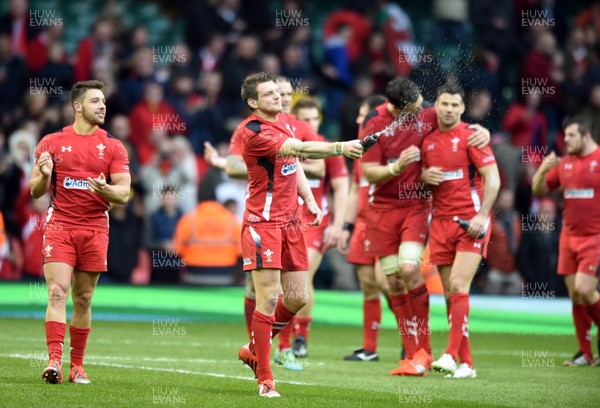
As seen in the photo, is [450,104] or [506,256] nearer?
[450,104]

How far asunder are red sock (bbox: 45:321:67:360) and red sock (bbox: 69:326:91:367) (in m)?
0.22

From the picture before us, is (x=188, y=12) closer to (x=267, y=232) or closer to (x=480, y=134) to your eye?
(x=480, y=134)

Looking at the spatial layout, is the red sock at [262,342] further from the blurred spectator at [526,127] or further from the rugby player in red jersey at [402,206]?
the blurred spectator at [526,127]

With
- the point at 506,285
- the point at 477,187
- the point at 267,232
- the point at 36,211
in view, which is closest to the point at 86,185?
the point at 267,232

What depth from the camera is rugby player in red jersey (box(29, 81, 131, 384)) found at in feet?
34.2

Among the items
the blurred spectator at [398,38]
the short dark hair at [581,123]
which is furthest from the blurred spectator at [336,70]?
the short dark hair at [581,123]

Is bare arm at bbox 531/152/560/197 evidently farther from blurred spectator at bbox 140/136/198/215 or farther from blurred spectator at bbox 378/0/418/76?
blurred spectator at bbox 378/0/418/76

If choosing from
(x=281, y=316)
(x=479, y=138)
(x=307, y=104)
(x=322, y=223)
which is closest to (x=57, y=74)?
(x=307, y=104)

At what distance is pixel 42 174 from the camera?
10.4m

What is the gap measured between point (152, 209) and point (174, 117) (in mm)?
1869

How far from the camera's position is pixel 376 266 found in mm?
13703

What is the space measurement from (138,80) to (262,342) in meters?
13.0

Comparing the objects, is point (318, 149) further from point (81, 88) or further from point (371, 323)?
point (371, 323)

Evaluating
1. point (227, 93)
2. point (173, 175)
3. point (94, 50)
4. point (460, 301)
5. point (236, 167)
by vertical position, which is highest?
point (94, 50)
